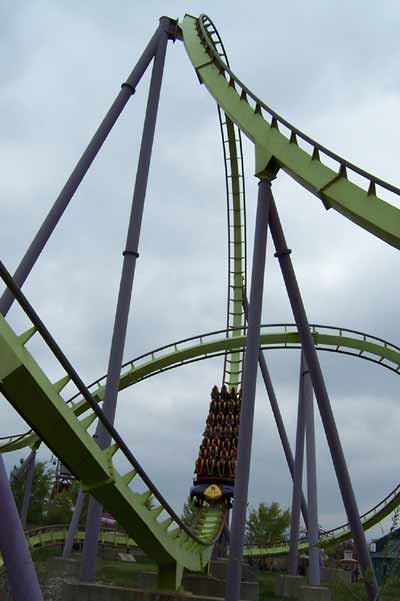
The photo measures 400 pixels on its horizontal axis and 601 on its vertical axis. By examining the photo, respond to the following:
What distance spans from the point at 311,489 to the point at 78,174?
7081 mm

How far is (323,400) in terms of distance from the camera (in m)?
8.36

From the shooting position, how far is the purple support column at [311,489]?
12483 mm

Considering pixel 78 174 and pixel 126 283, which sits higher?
pixel 78 174

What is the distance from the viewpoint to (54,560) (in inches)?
518

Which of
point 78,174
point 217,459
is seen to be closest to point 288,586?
point 217,459

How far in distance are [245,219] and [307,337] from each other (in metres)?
8.29

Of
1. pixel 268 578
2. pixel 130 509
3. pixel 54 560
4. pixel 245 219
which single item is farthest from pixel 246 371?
pixel 268 578

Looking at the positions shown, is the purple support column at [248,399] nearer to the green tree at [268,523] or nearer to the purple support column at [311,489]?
the purple support column at [311,489]

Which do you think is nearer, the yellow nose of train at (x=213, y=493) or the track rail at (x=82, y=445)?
the track rail at (x=82, y=445)

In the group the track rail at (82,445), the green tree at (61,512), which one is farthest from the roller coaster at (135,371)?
the green tree at (61,512)

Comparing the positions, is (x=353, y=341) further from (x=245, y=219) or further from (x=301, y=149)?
(x=301, y=149)

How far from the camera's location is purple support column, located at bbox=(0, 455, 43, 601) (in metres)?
3.32

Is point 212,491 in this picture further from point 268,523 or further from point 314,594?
point 268,523

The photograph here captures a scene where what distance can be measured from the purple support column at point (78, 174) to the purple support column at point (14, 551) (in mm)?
4830
